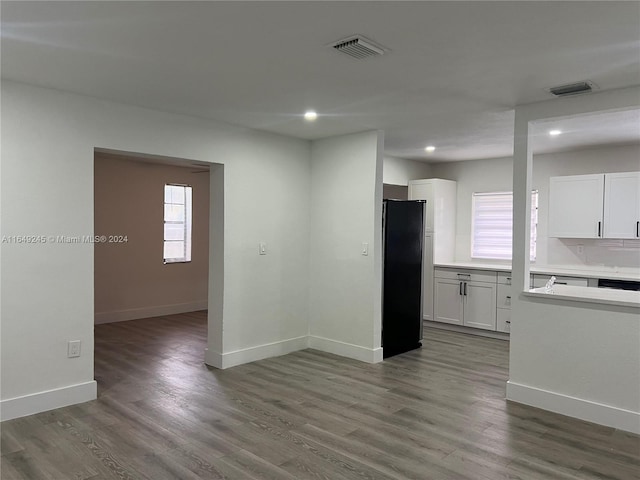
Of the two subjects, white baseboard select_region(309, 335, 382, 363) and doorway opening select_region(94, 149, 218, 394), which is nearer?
white baseboard select_region(309, 335, 382, 363)

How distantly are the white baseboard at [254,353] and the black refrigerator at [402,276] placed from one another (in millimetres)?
989

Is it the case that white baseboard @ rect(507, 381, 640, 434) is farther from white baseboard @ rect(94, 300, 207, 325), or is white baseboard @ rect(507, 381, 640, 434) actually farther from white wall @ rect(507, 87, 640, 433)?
white baseboard @ rect(94, 300, 207, 325)

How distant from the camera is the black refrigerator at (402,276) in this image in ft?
17.1

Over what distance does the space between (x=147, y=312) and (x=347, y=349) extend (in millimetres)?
3624

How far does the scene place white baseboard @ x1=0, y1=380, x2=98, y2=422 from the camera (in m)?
3.40

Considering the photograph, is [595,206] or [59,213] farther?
[595,206]

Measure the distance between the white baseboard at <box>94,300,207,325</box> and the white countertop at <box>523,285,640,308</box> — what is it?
5.53 meters

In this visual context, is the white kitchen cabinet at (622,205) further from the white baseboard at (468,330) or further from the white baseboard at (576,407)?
the white baseboard at (576,407)

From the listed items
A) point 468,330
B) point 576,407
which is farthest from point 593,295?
point 468,330

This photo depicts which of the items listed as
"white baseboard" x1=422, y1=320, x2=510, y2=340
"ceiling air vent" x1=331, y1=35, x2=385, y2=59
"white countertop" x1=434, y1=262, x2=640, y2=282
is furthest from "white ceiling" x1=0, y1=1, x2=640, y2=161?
"white baseboard" x1=422, y1=320, x2=510, y2=340

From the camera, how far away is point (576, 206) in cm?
570

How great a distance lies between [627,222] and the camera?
531cm

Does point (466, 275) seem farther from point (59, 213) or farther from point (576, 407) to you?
point (59, 213)

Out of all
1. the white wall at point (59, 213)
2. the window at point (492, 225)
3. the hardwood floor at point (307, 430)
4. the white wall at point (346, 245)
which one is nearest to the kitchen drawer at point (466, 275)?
the window at point (492, 225)
